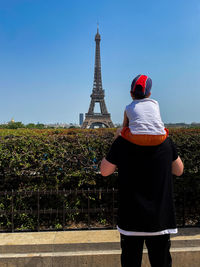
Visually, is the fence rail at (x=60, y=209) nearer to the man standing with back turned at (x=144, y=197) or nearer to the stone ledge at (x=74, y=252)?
the stone ledge at (x=74, y=252)

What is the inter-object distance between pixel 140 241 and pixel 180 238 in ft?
3.93

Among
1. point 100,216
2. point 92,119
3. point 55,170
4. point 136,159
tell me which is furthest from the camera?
point 92,119

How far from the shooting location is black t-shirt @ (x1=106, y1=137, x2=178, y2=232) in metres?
1.65

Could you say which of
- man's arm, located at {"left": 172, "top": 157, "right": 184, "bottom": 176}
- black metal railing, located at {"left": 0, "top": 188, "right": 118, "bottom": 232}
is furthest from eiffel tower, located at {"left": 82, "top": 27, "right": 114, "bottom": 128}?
man's arm, located at {"left": 172, "top": 157, "right": 184, "bottom": 176}

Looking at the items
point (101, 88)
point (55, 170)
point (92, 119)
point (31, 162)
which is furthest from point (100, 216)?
point (101, 88)

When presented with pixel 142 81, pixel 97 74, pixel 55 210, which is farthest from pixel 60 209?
pixel 97 74

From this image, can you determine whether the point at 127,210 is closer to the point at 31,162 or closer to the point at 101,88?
the point at 31,162

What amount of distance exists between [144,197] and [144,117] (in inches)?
22.9

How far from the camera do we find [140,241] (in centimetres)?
172

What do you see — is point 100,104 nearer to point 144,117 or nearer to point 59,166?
point 59,166

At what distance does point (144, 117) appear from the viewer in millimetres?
1627

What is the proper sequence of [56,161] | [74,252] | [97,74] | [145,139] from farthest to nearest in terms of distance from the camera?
[97,74] < [56,161] < [74,252] < [145,139]

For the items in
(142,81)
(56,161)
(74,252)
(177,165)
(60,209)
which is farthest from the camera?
(60,209)

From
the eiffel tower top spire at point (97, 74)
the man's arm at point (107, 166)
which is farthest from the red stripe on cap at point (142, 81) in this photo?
the eiffel tower top spire at point (97, 74)
